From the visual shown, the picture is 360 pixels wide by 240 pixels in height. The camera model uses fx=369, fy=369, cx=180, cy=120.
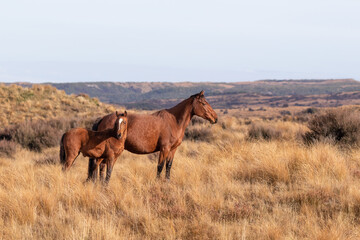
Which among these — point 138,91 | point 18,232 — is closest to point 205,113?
point 18,232

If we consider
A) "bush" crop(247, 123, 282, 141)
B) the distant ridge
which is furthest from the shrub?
the distant ridge

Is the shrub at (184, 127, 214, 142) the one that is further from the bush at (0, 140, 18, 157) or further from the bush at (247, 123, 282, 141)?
the bush at (0, 140, 18, 157)

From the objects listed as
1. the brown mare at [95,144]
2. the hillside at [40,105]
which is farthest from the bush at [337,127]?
the hillside at [40,105]

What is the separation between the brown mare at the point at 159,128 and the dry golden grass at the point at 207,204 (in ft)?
2.13

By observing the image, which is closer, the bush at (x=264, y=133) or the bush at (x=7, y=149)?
the bush at (x=7, y=149)

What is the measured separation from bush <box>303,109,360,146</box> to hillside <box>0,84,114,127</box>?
18.3 m

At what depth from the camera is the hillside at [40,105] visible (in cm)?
2753

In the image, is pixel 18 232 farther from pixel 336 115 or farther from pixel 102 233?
pixel 336 115

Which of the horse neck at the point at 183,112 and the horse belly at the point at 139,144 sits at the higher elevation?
the horse neck at the point at 183,112

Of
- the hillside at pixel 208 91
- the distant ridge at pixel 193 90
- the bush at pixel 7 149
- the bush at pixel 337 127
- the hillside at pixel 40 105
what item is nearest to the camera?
the bush at pixel 337 127

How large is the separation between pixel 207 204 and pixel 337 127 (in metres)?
8.00

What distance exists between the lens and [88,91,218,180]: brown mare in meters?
7.46

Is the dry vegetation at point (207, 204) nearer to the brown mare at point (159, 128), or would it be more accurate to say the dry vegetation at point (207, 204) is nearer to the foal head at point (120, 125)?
the brown mare at point (159, 128)

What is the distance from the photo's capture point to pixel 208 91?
15500 centimetres
